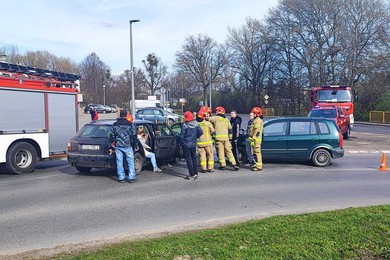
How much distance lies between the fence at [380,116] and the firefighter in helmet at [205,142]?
3516 cm

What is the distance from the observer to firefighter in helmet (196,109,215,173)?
10.4 m

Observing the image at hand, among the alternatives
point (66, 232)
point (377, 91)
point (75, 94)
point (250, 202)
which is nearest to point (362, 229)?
point (250, 202)

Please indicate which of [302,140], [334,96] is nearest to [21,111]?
[302,140]

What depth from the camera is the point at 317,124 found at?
12.1 metres

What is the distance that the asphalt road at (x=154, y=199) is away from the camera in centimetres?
581

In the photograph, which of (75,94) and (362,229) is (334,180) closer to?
(362,229)

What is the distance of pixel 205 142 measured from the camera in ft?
34.3

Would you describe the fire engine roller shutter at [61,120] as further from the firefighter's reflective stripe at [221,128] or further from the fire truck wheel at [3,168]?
the firefighter's reflective stripe at [221,128]

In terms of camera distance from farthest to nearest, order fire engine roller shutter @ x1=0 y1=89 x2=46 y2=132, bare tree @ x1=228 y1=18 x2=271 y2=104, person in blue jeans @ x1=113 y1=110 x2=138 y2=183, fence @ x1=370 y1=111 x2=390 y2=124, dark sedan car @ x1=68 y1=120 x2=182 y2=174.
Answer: bare tree @ x1=228 y1=18 x2=271 y2=104 → fence @ x1=370 y1=111 x2=390 y2=124 → fire engine roller shutter @ x1=0 y1=89 x2=46 y2=132 → dark sedan car @ x1=68 y1=120 x2=182 y2=174 → person in blue jeans @ x1=113 y1=110 x2=138 y2=183

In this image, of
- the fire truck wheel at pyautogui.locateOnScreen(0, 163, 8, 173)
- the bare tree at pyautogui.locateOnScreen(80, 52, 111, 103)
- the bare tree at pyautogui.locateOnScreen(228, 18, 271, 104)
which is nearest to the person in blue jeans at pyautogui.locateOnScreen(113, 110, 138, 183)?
the fire truck wheel at pyautogui.locateOnScreen(0, 163, 8, 173)

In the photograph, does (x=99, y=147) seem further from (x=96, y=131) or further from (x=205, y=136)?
(x=205, y=136)

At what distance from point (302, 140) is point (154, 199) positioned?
19.4ft

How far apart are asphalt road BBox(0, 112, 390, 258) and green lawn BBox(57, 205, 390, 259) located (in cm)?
70

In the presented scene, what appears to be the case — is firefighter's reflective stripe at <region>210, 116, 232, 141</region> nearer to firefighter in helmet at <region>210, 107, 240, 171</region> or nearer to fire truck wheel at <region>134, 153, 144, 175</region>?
firefighter in helmet at <region>210, 107, 240, 171</region>
